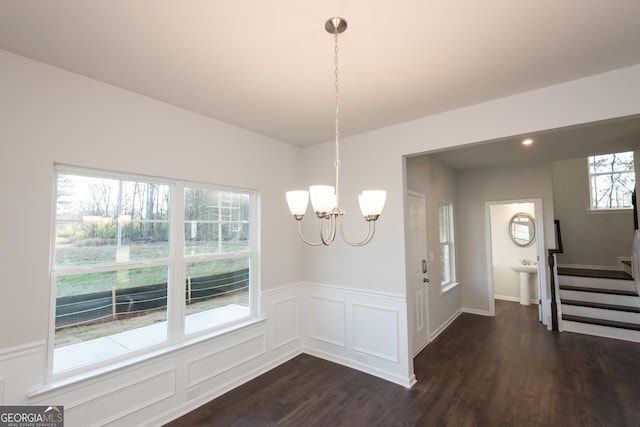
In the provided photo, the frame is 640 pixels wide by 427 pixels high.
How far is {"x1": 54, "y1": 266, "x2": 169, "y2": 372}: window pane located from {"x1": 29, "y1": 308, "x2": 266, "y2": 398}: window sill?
0.05 meters

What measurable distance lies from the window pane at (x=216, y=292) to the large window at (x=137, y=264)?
0.03 ft

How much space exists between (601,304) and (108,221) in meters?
6.50

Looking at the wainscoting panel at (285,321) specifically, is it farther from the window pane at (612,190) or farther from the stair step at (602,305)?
the window pane at (612,190)

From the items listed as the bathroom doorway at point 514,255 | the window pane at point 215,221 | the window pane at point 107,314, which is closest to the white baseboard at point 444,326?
the bathroom doorway at point 514,255

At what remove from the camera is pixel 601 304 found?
429 centimetres

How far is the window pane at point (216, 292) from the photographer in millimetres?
2797

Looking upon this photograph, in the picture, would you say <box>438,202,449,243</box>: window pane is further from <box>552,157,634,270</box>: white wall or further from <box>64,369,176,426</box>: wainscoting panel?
<box>64,369,176,426</box>: wainscoting panel

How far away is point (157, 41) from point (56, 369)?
7.75 ft

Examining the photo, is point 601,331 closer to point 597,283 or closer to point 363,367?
point 597,283

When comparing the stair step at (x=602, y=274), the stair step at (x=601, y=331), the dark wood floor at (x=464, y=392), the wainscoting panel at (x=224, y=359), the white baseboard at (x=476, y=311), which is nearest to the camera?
the dark wood floor at (x=464, y=392)

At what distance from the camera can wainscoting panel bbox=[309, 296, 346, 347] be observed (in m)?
3.51

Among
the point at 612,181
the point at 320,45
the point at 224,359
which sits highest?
the point at 320,45

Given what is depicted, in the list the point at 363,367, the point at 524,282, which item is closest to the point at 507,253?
the point at 524,282

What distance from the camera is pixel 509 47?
1.80 m
